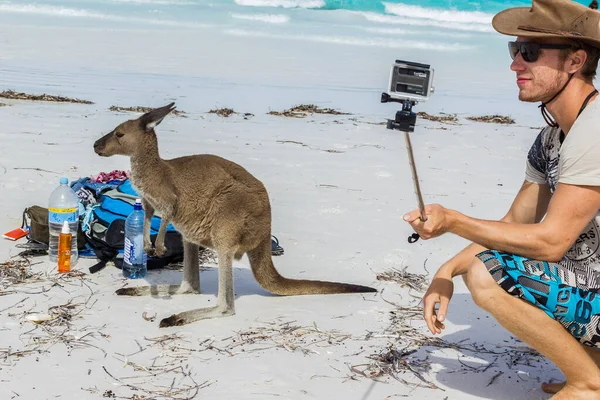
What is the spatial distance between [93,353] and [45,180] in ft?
8.29

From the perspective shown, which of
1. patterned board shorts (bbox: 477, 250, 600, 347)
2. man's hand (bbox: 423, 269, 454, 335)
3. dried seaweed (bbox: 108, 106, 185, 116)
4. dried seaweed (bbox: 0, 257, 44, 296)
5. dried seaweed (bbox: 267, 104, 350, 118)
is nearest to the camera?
patterned board shorts (bbox: 477, 250, 600, 347)

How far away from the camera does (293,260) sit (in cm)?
420

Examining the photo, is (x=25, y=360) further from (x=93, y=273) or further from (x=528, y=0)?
(x=528, y=0)

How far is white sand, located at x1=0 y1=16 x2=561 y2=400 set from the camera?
9.09 feet

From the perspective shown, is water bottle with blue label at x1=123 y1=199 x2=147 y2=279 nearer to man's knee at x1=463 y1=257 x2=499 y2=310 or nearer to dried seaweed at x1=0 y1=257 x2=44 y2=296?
dried seaweed at x1=0 y1=257 x2=44 y2=296

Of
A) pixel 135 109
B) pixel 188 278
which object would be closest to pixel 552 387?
pixel 188 278

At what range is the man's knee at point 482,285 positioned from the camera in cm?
251

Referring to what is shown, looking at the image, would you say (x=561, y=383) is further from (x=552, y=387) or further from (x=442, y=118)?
(x=442, y=118)

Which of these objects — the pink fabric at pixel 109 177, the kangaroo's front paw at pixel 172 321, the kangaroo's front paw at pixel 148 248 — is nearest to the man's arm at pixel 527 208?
the kangaroo's front paw at pixel 172 321

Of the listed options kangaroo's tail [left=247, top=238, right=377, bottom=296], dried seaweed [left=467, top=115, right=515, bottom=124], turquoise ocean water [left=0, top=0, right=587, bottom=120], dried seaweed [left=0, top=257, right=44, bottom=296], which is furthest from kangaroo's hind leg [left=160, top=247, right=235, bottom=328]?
turquoise ocean water [left=0, top=0, right=587, bottom=120]

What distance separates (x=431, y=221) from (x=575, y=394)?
77 centimetres

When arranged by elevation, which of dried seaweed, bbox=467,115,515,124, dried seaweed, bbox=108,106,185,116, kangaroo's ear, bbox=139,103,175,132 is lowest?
dried seaweed, bbox=467,115,515,124

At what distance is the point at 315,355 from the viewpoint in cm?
300

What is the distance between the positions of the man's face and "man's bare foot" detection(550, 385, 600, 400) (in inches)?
37.3
